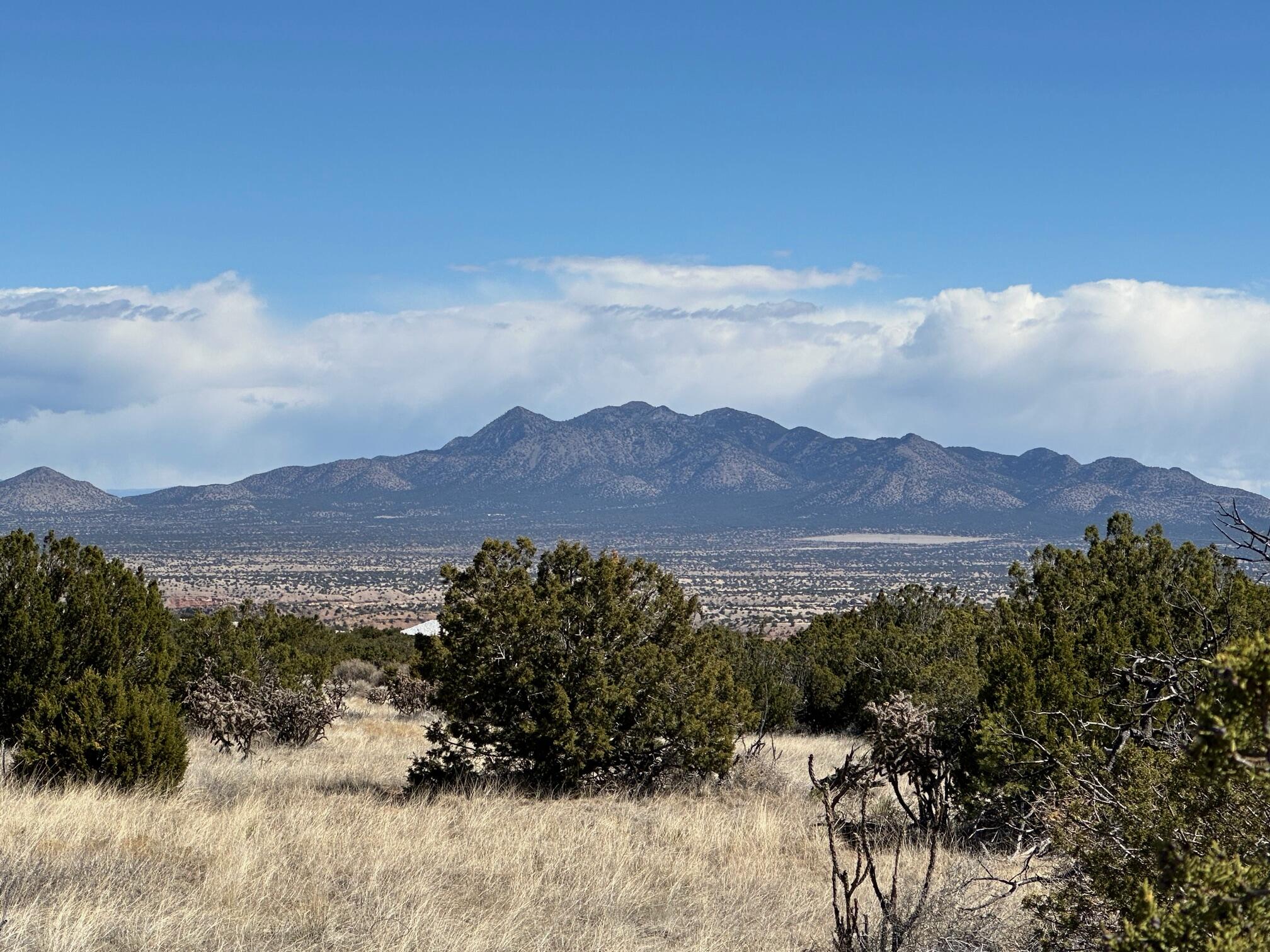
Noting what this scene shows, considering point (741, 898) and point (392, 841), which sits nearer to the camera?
point (741, 898)

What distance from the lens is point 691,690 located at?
43.7ft

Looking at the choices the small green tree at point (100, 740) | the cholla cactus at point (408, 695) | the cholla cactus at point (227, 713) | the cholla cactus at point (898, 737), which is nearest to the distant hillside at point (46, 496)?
the cholla cactus at point (408, 695)

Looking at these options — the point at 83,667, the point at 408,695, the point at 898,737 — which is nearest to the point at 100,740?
the point at 83,667

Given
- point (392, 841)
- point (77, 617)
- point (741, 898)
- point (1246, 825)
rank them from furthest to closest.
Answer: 1. point (77, 617)
2. point (392, 841)
3. point (741, 898)
4. point (1246, 825)

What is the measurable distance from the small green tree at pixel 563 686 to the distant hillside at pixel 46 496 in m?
190

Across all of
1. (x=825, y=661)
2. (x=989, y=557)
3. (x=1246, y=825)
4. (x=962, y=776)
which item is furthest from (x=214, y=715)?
(x=989, y=557)

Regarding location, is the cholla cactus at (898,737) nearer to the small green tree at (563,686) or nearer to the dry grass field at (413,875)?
the dry grass field at (413,875)

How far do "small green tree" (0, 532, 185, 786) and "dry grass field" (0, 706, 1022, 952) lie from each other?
0.55m

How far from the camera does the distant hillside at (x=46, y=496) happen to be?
18188 centimetres

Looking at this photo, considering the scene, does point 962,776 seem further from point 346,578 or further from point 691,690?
point 346,578

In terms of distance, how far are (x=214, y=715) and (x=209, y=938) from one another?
1093 centimetres

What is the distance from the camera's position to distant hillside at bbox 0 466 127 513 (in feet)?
597

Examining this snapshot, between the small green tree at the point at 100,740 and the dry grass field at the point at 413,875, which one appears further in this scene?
the small green tree at the point at 100,740

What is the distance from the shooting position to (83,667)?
12.0 meters
